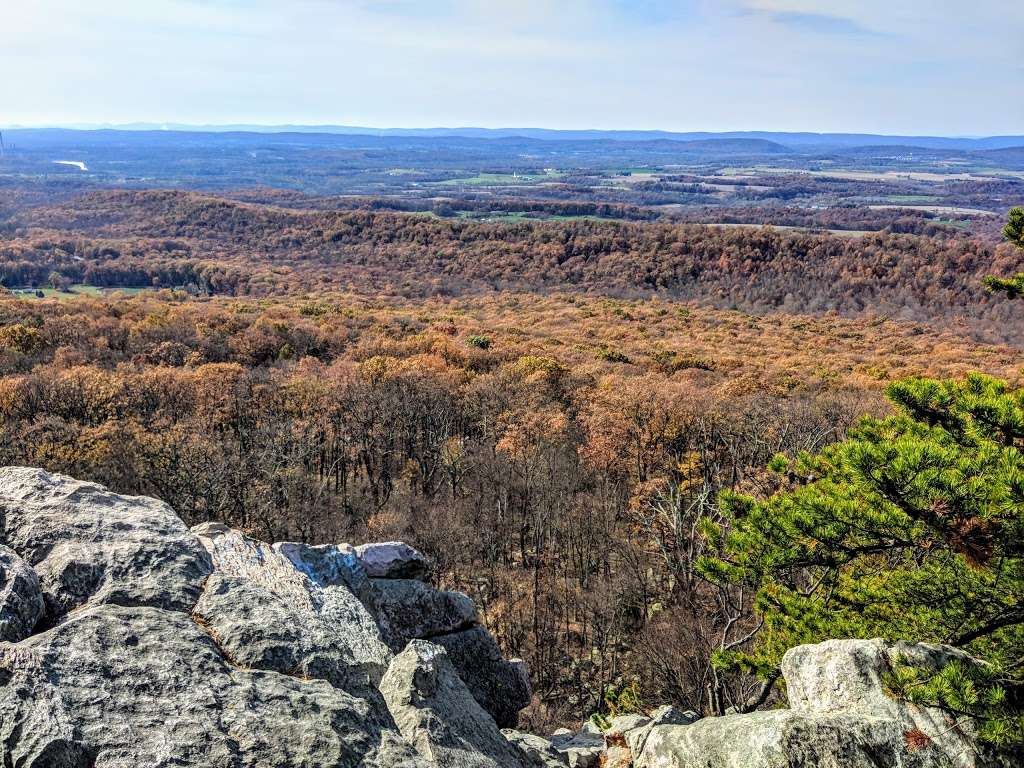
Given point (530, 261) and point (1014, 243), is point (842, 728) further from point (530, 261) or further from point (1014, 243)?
point (530, 261)

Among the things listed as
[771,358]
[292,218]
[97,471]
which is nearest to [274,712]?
[97,471]

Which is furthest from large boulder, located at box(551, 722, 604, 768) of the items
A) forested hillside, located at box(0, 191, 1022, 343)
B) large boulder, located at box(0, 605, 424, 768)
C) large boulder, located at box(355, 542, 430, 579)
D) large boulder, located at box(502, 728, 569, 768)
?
forested hillside, located at box(0, 191, 1022, 343)

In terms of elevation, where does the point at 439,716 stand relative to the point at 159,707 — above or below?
below

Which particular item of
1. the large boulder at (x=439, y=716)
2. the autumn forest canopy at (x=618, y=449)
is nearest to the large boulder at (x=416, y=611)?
the large boulder at (x=439, y=716)

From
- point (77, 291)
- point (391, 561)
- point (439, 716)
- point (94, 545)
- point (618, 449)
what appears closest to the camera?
point (439, 716)

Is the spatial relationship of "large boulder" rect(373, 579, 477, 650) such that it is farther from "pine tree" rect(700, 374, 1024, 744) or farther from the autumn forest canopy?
"pine tree" rect(700, 374, 1024, 744)

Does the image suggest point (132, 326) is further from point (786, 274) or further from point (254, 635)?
point (786, 274)

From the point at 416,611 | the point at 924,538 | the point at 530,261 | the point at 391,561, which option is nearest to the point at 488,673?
the point at 416,611
